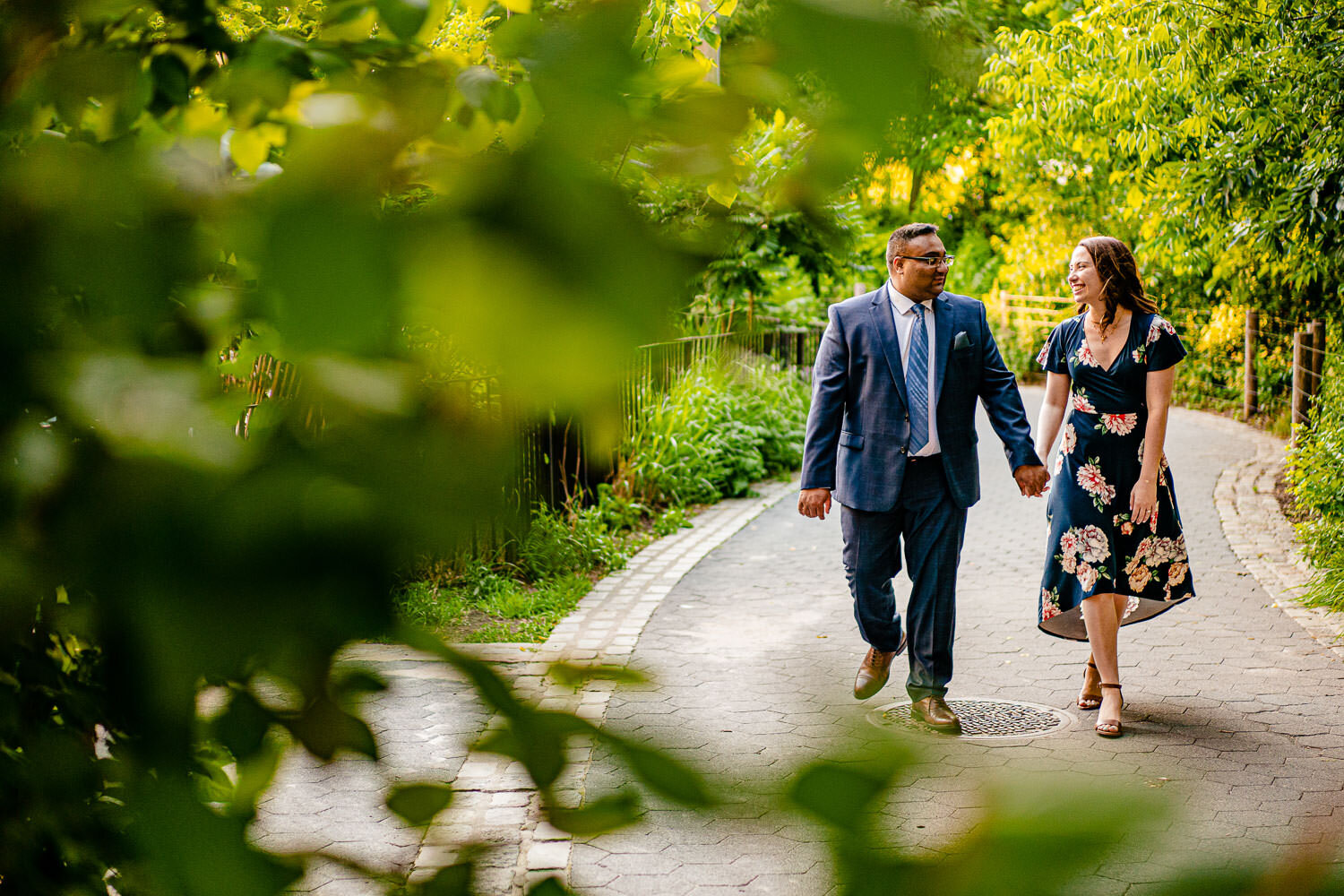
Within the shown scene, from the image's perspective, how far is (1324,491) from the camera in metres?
8.37

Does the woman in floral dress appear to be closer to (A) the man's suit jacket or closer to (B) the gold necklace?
(B) the gold necklace

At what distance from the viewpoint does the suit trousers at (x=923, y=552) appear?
532 centimetres

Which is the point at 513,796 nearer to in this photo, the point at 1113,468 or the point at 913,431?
the point at 913,431

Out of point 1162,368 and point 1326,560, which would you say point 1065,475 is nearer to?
point 1162,368

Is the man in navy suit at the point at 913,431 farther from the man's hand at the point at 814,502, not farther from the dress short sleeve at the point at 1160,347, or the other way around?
the dress short sleeve at the point at 1160,347

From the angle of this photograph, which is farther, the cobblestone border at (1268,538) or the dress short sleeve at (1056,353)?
the cobblestone border at (1268,538)

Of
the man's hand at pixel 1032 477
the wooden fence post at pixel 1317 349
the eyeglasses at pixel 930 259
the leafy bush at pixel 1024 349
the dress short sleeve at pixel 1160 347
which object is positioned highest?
the eyeglasses at pixel 930 259

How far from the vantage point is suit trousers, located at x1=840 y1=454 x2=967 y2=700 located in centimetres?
532

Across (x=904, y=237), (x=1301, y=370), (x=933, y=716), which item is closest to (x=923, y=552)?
(x=904, y=237)

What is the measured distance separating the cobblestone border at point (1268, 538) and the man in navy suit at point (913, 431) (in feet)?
8.33

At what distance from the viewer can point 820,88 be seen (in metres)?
0.47

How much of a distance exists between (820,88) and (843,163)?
0.06 meters

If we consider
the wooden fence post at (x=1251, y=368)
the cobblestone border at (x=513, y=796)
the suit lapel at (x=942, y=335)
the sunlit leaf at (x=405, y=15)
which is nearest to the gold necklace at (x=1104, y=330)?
the suit lapel at (x=942, y=335)

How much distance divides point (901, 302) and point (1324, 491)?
14.9 ft
